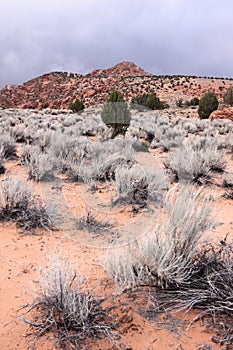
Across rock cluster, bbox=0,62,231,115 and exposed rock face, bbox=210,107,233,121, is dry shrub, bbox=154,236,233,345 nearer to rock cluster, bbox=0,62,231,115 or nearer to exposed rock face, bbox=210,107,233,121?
exposed rock face, bbox=210,107,233,121

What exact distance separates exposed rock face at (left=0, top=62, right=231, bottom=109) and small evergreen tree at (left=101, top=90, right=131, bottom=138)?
24530 mm

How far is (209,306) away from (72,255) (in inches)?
62.5

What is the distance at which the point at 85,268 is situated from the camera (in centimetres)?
283

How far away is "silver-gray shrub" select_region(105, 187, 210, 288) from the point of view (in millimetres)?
2227

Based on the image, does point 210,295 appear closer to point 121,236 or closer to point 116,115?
point 121,236

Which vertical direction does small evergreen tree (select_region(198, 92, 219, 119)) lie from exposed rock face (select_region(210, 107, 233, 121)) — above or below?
above

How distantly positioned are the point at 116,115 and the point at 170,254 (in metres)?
9.84

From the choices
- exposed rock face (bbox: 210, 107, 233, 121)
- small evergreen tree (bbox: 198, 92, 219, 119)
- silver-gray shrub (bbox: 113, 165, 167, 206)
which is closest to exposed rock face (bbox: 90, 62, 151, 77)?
small evergreen tree (bbox: 198, 92, 219, 119)

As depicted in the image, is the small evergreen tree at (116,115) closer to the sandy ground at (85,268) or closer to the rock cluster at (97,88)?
the sandy ground at (85,268)

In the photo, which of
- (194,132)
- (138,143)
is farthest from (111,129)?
(194,132)

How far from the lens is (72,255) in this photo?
10.2ft

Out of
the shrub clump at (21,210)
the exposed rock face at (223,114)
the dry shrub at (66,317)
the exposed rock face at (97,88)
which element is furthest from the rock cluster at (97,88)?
the dry shrub at (66,317)

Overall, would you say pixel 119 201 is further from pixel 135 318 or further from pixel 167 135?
pixel 167 135

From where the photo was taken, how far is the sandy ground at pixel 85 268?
1.91 metres
